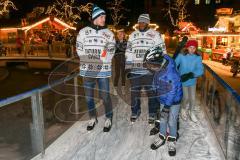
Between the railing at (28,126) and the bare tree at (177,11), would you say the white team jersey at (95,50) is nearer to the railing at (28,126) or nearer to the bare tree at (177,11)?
the railing at (28,126)

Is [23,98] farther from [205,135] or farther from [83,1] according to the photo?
[83,1]

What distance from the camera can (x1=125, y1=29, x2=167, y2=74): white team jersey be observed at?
576 centimetres

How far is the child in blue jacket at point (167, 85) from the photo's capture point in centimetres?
464

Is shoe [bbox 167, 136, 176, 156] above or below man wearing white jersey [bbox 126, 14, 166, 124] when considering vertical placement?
below

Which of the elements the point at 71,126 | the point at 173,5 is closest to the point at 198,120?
the point at 71,126

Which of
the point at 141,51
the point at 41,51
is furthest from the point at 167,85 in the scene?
the point at 41,51

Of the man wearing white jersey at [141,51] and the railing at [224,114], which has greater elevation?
the man wearing white jersey at [141,51]

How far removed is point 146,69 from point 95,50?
96 centimetres

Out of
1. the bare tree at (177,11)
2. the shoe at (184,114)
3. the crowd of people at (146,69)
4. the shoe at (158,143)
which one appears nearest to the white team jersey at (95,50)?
the crowd of people at (146,69)

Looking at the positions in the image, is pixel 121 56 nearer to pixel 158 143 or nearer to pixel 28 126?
pixel 158 143

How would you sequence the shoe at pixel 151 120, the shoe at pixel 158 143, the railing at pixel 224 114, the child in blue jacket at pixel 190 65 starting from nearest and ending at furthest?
the railing at pixel 224 114 < the shoe at pixel 158 143 < the child in blue jacket at pixel 190 65 < the shoe at pixel 151 120

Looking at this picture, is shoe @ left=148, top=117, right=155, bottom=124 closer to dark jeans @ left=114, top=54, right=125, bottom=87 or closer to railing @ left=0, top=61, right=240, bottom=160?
railing @ left=0, top=61, right=240, bottom=160

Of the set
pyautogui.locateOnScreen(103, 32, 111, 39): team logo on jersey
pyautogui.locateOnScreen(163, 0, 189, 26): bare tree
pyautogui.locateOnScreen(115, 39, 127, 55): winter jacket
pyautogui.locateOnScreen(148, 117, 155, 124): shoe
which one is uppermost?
pyautogui.locateOnScreen(163, 0, 189, 26): bare tree

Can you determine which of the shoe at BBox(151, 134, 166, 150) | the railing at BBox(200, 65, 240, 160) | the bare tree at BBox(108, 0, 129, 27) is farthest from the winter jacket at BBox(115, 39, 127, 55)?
the bare tree at BBox(108, 0, 129, 27)
